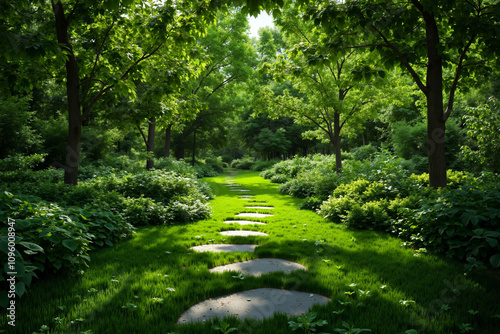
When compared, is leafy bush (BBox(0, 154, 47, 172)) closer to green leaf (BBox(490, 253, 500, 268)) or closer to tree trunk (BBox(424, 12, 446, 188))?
tree trunk (BBox(424, 12, 446, 188))

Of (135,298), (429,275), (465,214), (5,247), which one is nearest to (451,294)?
(429,275)

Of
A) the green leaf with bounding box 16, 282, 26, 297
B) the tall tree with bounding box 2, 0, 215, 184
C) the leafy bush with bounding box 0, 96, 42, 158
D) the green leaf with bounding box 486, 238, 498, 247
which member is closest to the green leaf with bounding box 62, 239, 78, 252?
the green leaf with bounding box 16, 282, 26, 297

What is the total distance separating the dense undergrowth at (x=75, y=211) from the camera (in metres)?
2.80

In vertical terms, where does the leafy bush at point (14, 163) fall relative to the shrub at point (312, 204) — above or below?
above

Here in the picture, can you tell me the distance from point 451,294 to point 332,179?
6.64 metres

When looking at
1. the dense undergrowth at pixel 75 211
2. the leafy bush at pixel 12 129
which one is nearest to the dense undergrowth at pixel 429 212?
the dense undergrowth at pixel 75 211

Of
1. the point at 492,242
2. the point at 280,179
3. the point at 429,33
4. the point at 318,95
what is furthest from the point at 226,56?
the point at 492,242

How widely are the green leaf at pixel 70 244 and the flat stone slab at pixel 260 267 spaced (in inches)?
59.1

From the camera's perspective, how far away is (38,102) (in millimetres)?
17703

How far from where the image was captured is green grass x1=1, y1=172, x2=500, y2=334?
218 centimetres

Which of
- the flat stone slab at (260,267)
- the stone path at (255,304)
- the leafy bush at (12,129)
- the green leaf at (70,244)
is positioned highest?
the leafy bush at (12,129)

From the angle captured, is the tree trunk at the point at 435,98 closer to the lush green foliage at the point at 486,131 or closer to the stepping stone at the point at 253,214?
the stepping stone at the point at 253,214

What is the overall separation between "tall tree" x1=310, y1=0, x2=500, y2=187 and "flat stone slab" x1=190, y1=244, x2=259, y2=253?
3.50 meters

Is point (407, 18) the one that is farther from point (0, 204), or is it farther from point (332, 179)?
point (0, 204)
